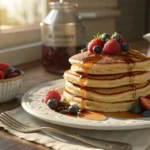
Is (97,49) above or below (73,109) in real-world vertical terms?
above

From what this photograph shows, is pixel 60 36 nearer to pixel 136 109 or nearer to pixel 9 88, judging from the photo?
pixel 9 88

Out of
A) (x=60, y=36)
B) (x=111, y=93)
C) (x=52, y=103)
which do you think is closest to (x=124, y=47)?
(x=111, y=93)

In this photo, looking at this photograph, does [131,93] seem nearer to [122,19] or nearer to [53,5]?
[53,5]

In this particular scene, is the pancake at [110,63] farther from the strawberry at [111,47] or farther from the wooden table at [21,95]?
the wooden table at [21,95]

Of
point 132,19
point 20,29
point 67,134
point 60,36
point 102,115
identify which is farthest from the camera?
point 132,19

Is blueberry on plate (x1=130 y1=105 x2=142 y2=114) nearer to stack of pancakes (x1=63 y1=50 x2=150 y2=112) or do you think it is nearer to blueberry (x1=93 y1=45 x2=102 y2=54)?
stack of pancakes (x1=63 y1=50 x2=150 y2=112)

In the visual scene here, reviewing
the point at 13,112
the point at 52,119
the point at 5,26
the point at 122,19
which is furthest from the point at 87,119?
the point at 122,19

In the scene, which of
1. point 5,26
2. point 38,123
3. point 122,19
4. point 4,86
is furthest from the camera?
point 122,19
